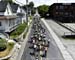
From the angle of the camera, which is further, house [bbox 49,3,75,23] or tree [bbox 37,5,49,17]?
tree [bbox 37,5,49,17]

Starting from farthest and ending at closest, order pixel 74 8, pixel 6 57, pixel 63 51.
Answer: pixel 74 8
pixel 63 51
pixel 6 57

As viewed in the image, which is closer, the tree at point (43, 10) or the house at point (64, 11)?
the house at point (64, 11)

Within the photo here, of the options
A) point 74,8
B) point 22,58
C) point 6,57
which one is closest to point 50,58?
point 22,58

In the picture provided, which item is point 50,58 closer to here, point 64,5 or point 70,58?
point 70,58

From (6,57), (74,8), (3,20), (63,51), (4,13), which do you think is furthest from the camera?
(74,8)

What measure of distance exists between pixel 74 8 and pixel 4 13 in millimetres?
53382

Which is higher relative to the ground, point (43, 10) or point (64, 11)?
point (64, 11)

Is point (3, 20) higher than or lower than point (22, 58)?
higher

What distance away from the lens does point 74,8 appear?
9262cm

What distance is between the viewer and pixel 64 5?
308 feet

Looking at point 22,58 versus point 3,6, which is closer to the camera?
point 22,58

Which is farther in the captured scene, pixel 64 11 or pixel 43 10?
pixel 43 10

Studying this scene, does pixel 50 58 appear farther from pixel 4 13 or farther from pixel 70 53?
pixel 4 13

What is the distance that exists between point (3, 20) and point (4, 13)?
5.30 m
